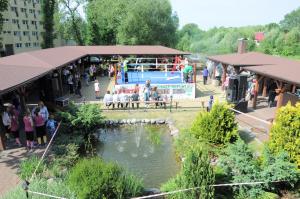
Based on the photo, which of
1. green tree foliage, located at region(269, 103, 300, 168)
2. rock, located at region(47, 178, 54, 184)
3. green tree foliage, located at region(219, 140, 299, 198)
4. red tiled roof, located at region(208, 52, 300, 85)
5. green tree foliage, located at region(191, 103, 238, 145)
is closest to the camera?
green tree foliage, located at region(219, 140, 299, 198)

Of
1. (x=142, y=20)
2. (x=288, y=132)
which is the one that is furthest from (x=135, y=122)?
(x=142, y=20)

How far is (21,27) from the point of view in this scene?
146 ft

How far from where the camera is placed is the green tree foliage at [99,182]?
18.6 ft

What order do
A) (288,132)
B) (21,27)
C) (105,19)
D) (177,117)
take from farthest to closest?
(21,27)
(105,19)
(177,117)
(288,132)

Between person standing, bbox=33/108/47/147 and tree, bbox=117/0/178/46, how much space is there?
2229cm

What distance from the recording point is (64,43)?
205ft

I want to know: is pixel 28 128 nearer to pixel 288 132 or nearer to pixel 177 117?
pixel 177 117

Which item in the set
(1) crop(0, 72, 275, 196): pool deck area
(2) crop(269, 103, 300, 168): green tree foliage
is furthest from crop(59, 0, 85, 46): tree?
(2) crop(269, 103, 300, 168): green tree foliage

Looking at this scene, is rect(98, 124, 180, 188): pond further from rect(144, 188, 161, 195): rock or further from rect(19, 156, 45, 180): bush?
rect(19, 156, 45, 180): bush

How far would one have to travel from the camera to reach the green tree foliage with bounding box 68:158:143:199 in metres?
5.67

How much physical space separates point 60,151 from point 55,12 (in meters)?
40.5

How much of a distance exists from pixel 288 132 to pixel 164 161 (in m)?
4.10

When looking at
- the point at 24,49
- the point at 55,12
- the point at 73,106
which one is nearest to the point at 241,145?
the point at 73,106

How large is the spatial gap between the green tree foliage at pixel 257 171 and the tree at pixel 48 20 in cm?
3998
